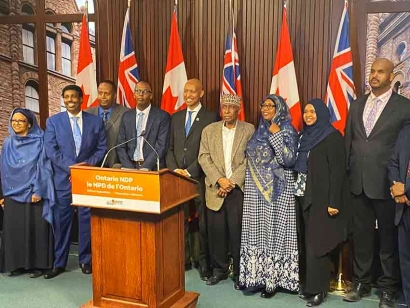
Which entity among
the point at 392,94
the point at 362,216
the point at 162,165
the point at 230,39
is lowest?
the point at 362,216

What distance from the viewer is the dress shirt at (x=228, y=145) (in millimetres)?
3541

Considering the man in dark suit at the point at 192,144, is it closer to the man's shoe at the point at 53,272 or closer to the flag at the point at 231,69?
the flag at the point at 231,69

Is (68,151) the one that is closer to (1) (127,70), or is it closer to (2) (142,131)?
(2) (142,131)

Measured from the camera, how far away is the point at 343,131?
12.0 ft

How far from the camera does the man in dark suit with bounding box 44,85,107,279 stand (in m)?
3.78

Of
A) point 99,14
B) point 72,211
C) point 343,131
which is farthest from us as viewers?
point 99,14

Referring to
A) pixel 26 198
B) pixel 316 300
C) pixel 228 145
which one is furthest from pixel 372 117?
pixel 26 198

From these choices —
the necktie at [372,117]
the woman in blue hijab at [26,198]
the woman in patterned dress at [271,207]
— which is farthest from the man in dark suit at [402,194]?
the woman in blue hijab at [26,198]

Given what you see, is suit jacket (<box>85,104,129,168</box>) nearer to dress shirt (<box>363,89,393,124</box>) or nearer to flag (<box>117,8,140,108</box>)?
flag (<box>117,8,140,108</box>)

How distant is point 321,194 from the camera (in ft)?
10.5

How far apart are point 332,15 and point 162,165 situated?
1859 millimetres

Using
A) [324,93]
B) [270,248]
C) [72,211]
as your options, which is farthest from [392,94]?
[72,211]

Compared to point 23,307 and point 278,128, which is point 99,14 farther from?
point 23,307

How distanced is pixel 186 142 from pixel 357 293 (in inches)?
66.6
